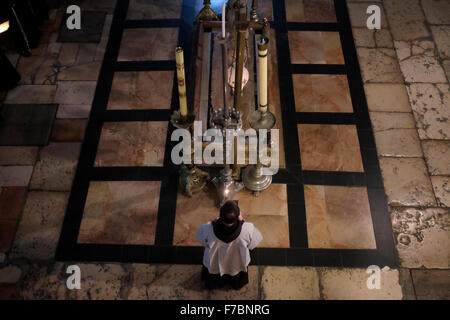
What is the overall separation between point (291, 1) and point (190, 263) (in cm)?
400

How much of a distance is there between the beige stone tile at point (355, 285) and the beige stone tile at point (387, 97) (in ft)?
6.35

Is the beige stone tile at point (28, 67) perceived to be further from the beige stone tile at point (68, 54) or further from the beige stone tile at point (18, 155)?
the beige stone tile at point (18, 155)

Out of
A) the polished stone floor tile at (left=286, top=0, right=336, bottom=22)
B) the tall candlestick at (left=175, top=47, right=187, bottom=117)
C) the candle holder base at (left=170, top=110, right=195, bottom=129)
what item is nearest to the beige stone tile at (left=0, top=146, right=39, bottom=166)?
the candle holder base at (left=170, top=110, right=195, bottom=129)

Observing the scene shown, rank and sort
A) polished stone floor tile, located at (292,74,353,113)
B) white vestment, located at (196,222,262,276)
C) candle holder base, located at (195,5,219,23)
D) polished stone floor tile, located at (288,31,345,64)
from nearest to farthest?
white vestment, located at (196,222,262,276)
candle holder base, located at (195,5,219,23)
polished stone floor tile, located at (292,74,353,113)
polished stone floor tile, located at (288,31,345,64)

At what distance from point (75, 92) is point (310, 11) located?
3.31m

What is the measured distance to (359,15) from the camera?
5.54 m

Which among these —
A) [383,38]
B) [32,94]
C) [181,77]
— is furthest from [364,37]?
[32,94]

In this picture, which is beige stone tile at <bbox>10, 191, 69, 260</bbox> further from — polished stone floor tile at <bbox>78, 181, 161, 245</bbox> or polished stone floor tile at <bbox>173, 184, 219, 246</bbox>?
polished stone floor tile at <bbox>173, 184, 219, 246</bbox>

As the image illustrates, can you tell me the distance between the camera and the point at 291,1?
225 inches

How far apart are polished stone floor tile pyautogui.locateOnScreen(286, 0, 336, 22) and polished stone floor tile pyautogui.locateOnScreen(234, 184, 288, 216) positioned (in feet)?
8.73

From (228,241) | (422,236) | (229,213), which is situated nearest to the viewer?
(229,213)

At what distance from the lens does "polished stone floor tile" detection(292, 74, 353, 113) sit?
4.64 meters

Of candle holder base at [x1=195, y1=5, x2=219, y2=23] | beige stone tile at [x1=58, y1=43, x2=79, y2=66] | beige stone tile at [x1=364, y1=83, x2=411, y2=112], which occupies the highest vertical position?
beige stone tile at [x1=58, y1=43, x2=79, y2=66]

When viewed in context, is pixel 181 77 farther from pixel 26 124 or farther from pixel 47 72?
pixel 47 72
